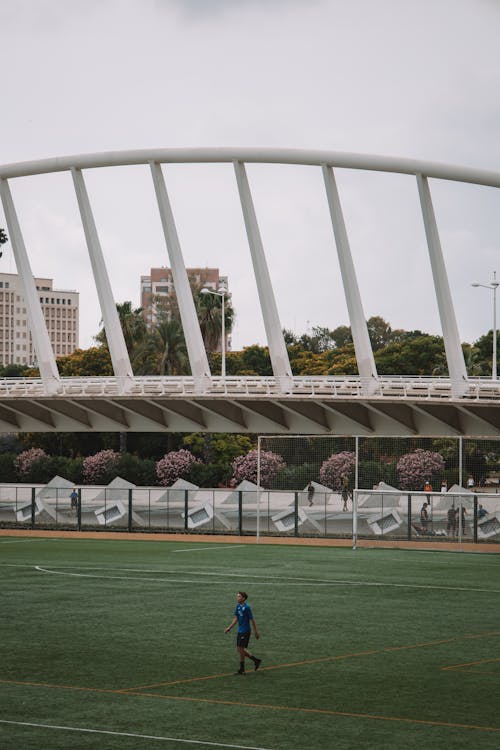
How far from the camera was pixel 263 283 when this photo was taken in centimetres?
6419

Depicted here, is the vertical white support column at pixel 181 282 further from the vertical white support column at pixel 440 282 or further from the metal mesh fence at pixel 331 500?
the vertical white support column at pixel 440 282

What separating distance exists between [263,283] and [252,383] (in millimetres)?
7623

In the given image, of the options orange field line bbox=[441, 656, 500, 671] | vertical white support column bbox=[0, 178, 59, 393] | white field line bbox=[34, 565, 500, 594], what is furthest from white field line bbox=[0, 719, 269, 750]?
vertical white support column bbox=[0, 178, 59, 393]

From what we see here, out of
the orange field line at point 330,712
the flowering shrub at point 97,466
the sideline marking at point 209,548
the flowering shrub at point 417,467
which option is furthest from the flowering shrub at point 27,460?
the orange field line at point 330,712

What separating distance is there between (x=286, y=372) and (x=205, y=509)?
995 cm

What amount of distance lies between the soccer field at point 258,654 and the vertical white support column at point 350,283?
23.2 meters

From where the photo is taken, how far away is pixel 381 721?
15.2 metres

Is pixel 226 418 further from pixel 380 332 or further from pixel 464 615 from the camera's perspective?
pixel 380 332

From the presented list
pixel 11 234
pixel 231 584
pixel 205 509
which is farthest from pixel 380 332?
pixel 231 584

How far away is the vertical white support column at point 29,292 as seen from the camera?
65.4 meters

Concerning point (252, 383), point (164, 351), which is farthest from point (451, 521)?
point (164, 351)

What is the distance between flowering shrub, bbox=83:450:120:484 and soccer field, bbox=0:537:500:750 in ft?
175

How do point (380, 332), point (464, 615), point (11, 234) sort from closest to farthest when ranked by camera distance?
point (464, 615)
point (11, 234)
point (380, 332)

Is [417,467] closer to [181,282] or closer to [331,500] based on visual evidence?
[331,500]
